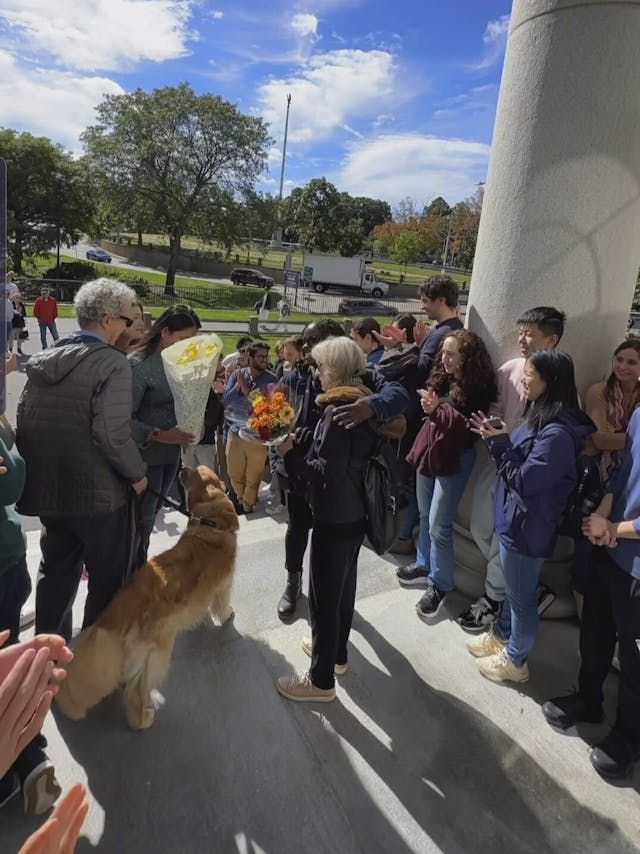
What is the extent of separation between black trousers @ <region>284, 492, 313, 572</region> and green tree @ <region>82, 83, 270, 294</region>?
111ft

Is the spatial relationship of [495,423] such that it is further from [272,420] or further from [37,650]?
[37,650]

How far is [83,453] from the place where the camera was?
2.53 metres

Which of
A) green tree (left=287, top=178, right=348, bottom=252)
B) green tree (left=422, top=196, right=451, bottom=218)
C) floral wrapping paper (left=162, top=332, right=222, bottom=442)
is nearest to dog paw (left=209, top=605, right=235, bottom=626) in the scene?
floral wrapping paper (left=162, top=332, right=222, bottom=442)

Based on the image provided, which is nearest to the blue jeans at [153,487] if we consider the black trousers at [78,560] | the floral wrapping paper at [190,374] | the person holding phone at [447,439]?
the floral wrapping paper at [190,374]

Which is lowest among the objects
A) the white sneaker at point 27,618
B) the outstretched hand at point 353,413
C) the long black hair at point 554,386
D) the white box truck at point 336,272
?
the white sneaker at point 27,618

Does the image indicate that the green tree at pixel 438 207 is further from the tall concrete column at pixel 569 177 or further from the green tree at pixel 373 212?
the tall concrete column at pixel 569 177

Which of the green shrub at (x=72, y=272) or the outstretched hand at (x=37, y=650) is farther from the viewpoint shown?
the green shrub at (x=72, y=272)

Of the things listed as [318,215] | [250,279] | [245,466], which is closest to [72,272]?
[250,279]

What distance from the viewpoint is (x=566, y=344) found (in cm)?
357

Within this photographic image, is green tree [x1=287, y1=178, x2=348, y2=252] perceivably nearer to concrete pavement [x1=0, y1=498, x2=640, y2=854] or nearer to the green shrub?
the green shrub

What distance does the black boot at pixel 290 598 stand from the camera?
3662 mm

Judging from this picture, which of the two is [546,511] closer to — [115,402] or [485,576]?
[485,576]

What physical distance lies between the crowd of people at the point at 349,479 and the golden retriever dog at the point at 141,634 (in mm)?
254

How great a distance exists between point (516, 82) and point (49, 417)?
3524 millimetres
